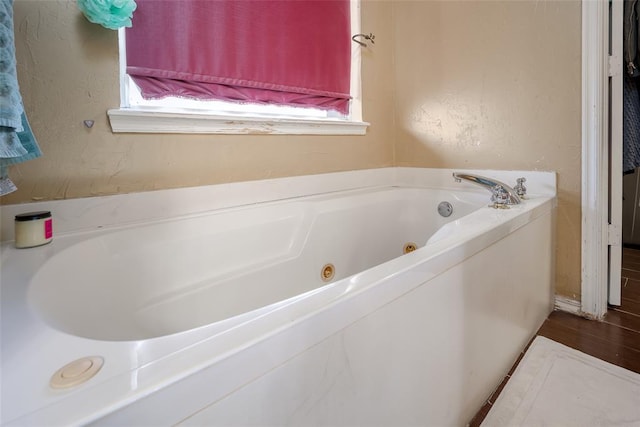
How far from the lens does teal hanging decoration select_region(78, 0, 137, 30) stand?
88 cm

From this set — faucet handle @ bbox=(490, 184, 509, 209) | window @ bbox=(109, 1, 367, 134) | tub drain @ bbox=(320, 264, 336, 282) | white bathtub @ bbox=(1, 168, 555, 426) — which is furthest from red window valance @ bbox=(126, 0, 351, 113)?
faucet handle @ bbox=(490, 184, 509, 209)

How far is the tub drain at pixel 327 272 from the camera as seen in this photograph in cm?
129

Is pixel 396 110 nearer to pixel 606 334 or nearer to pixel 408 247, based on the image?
pixel 408 247

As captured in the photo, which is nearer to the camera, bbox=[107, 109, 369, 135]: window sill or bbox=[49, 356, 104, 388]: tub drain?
bbox=[49, 356, 104, 388]: tub drain

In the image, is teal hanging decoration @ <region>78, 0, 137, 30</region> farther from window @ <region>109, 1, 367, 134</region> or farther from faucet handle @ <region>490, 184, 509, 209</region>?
faucet handle @ <region>490, 184, 509, 209</region>

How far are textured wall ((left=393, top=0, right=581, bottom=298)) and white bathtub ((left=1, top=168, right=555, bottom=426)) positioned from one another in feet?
0.37

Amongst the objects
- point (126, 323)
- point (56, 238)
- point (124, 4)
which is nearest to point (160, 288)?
point (126, 323)

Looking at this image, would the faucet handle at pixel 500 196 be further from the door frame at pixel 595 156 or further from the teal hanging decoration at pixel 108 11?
the teal hanging decoration at pixel 108 11

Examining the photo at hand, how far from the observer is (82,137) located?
3.16ft

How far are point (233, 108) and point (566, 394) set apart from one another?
1.52m

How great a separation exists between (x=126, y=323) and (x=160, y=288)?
0.42 ft

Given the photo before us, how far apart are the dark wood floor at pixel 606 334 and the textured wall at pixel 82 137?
4.01ft

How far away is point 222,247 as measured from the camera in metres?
1.06

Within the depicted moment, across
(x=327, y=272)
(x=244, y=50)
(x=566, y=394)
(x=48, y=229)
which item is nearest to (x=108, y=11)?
(x=244, y=50)
